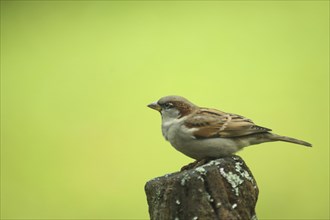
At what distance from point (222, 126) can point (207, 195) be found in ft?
1.65

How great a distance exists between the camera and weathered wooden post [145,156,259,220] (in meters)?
1.65

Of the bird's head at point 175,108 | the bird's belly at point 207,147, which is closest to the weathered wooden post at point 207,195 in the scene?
the bird's belly at point 207,147

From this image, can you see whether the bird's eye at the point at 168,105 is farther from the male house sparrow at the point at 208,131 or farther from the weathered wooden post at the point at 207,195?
the weathered wooden post at the point at 207,195

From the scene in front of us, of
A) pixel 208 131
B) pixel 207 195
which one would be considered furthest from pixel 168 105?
pixel 207 195

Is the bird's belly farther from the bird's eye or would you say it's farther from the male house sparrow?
the bird's eye

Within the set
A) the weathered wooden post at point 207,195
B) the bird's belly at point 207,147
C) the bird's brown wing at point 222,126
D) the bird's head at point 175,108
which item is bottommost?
the weathered wooden post at point 207,195

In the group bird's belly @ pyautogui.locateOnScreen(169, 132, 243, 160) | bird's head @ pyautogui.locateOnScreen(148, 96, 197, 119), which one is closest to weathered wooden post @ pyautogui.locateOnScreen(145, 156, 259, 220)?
bird's belly @ pyautogui.locateOnScreen(169, 132, 243, 160)

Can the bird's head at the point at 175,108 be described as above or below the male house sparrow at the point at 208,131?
above

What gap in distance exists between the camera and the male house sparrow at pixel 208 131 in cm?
209

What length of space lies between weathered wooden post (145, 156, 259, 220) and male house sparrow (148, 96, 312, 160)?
0.29m

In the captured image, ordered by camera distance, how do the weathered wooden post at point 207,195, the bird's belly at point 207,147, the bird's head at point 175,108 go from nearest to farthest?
the weathered wooden post at point 207,195 < the bird's belly at point 207,147 < the bird's head at point 175,108

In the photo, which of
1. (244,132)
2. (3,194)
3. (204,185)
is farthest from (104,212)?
(204,185)

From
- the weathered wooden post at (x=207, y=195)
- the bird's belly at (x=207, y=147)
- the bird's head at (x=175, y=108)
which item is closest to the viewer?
the weathered wooden post at (x=207, y=195)

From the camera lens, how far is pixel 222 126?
212 centimetres
